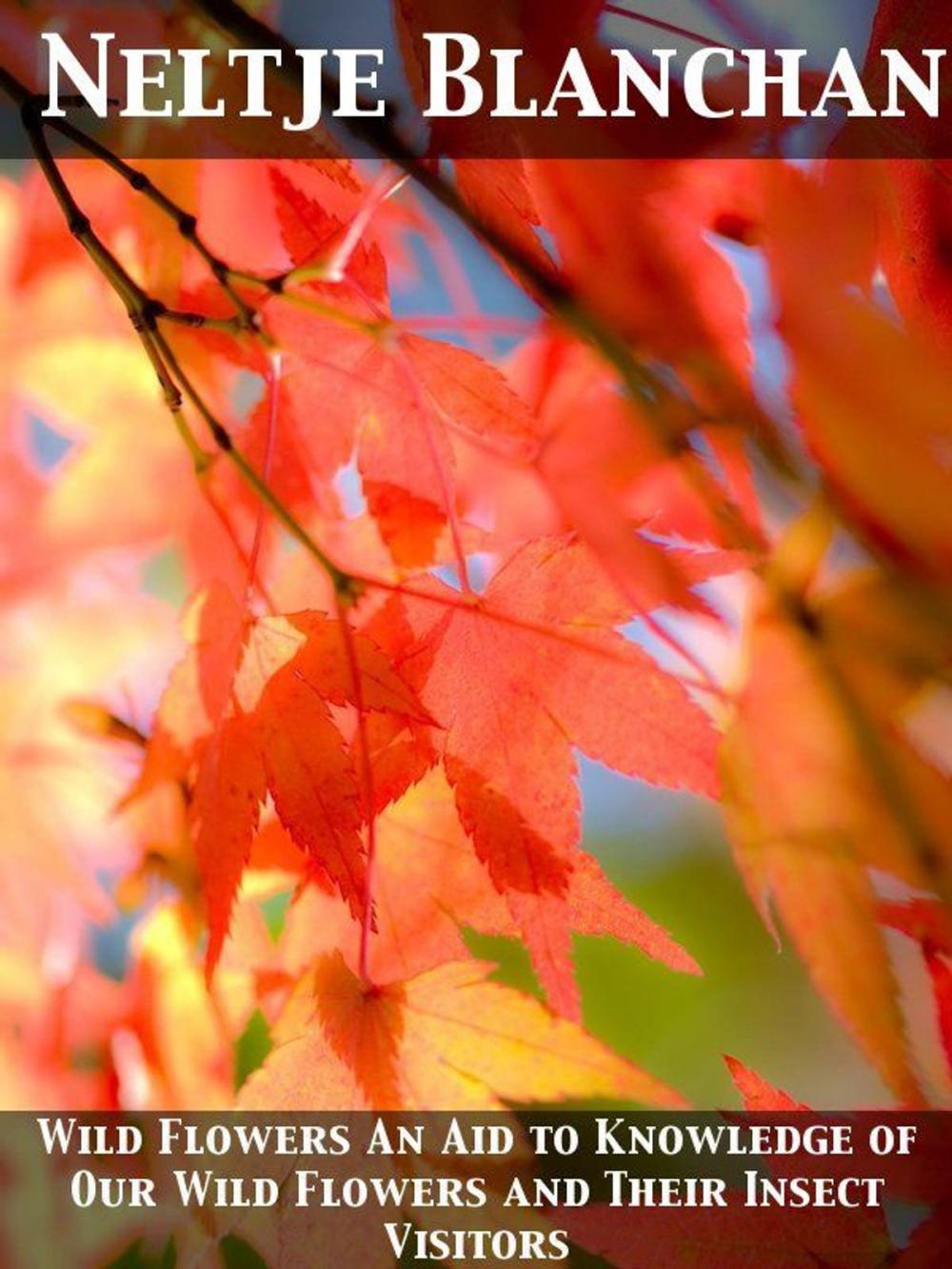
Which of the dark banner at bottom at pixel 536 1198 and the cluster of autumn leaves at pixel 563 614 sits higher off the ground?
the cluster of autumn leaves at pixel 563 614

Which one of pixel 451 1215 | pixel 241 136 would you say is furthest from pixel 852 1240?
pixel 241 136

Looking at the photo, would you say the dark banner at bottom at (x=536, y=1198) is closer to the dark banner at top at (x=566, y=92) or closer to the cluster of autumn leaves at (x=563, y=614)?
the cluster of autumn leaves at (x=563, y=614)

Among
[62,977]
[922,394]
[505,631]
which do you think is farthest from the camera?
[62,977]

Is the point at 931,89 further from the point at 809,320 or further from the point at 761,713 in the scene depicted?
the point at 761,713

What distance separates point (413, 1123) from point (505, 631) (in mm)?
230

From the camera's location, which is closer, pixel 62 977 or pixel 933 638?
pixel 933 638

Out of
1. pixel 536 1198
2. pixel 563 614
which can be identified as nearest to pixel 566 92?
pixel 563 614

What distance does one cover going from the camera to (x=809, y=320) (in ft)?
1.37

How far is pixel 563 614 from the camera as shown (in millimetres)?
497

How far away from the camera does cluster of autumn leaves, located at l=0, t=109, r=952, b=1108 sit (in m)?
0.44

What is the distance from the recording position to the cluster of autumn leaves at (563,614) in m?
0.44

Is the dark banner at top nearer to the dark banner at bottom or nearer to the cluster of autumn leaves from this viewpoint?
the cluster of autumn leaves

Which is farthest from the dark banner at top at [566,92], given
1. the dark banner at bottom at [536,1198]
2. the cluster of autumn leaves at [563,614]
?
the dark banner at bottom at [536,1198]

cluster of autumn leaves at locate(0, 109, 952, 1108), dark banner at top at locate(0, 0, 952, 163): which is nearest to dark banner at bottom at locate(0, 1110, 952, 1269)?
cluster of autumn leaves at locate(0, 109, 952, 1108)
